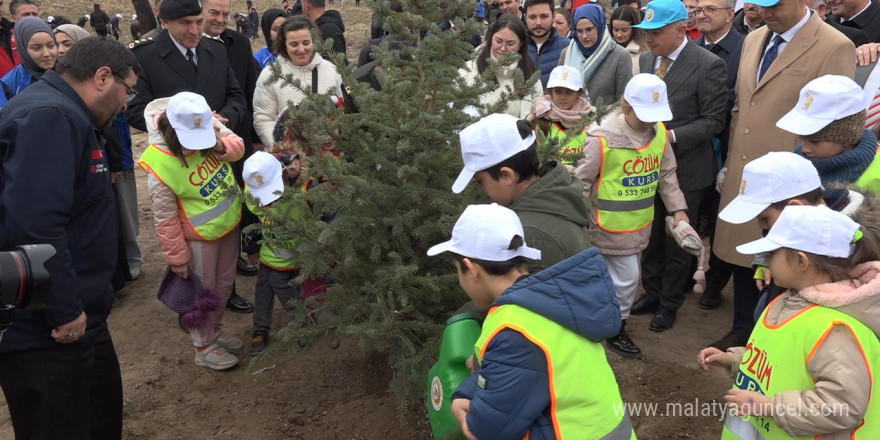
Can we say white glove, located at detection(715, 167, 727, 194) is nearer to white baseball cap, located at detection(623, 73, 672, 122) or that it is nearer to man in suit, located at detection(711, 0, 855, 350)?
man in suit, located at detection(711, 0, 855, 350)

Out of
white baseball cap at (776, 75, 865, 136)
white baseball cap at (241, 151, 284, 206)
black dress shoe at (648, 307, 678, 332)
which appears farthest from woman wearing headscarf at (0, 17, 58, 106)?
white baseball cap at (776, 75, 865, 136)

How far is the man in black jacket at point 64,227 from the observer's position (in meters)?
3.01

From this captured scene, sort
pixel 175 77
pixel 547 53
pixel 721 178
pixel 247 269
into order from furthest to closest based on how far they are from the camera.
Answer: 1. pixel 247 269
2. pixel 547 53
3. pixel 175 77
4. pixel 721 178

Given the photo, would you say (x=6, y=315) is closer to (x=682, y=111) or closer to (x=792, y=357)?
(x=792, y=357)

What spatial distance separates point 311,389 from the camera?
4699 millimetres

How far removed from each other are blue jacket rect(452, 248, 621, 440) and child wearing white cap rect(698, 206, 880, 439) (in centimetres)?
75

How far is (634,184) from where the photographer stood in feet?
15.4

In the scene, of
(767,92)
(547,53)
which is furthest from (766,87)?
(547,53)

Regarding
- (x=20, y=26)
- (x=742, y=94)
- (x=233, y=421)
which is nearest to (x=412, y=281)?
(x=233, y=421)

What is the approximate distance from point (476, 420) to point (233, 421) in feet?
8.64

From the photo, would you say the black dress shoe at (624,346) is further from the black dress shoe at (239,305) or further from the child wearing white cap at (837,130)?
the black dress shoe at (239,305)

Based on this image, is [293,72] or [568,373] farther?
[293,72]

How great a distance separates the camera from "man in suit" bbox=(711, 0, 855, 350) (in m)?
4.46

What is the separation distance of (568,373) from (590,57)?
4276 millimetres
